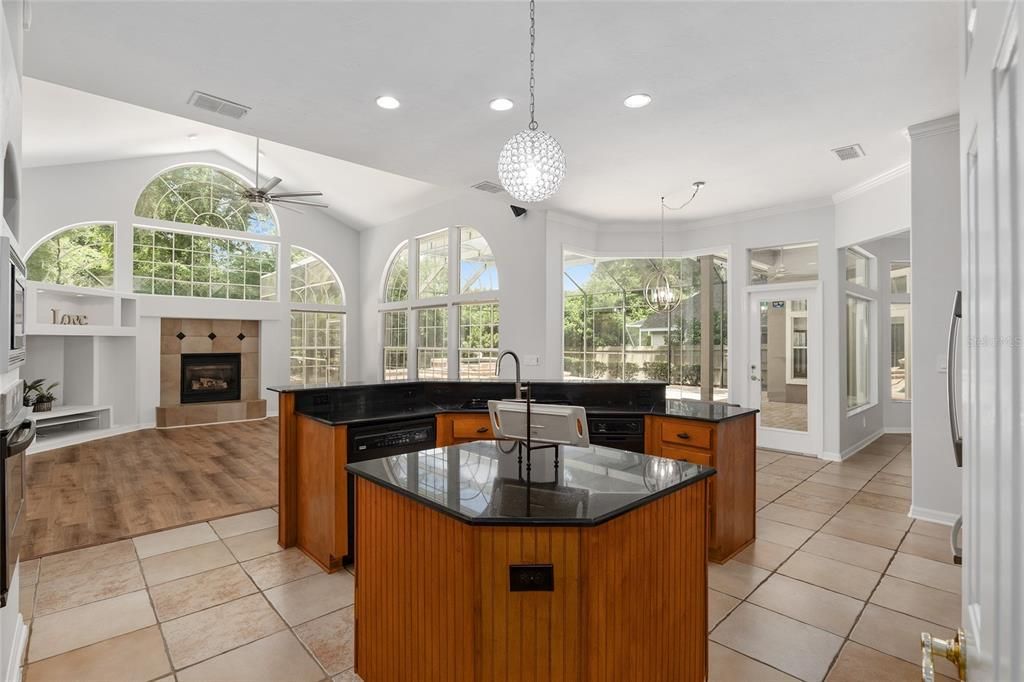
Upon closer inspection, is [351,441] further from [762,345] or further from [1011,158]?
[762,345]

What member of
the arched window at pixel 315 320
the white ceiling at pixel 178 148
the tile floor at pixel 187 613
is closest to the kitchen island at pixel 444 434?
the tile floor at pixel 187 613

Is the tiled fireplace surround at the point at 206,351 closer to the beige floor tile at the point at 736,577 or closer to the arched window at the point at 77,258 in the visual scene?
the arched window at the point at 77,258

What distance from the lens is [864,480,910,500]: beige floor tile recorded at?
4.32 metres

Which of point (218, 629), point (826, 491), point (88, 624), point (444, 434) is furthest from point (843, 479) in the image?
point (88, 624)

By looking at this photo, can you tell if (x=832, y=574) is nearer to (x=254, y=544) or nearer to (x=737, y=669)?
(x=737, y=669)

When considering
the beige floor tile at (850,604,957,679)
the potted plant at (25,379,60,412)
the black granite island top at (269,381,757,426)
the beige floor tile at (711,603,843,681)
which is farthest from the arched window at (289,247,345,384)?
the beige floor tile at (850,604,957,679)

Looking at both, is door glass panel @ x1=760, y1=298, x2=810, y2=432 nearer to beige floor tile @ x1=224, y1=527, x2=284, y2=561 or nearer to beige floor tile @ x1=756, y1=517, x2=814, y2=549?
beige floor tile @ x1=756, y1=517, x2=814, y2=549

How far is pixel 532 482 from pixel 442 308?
654cm

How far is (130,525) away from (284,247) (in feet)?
21.1

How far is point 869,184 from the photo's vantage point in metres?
5.00

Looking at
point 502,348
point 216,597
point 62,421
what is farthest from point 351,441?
point 62,421

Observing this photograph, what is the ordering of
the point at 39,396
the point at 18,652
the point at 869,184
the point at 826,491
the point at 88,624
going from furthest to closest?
the point at 39,396, the point at 869,184, the point at 826,491, the point at 88,624, the point at 18,652

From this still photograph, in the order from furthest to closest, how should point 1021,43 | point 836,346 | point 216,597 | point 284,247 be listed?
point 284,247, point 836,346, point 216,597, point 1021,43

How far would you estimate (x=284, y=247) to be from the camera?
9.16 m
